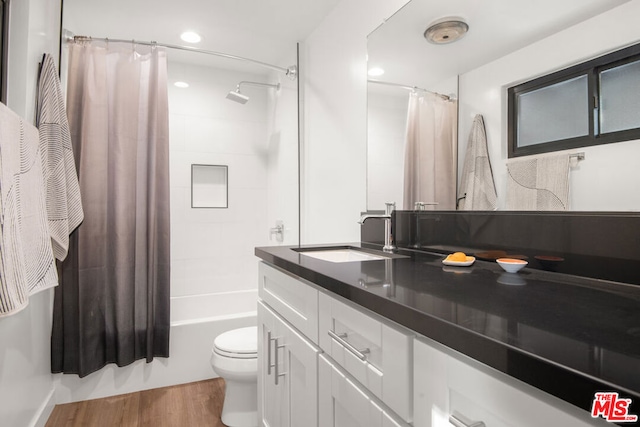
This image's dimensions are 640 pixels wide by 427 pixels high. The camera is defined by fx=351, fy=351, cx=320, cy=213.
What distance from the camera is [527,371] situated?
449 millimetres

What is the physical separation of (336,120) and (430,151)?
2.64 ft

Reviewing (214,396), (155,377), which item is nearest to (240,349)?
(214,396)

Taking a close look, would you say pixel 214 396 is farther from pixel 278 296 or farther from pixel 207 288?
pixel 278 296

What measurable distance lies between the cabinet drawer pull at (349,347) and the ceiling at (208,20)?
195 centimetres

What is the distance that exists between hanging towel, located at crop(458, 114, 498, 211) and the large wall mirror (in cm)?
2

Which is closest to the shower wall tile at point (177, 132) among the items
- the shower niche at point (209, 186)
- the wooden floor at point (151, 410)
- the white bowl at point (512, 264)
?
the shower niche at point (209, 186)

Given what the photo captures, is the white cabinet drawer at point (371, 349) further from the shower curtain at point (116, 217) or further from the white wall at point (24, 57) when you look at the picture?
the shower curtain at point (116, 217)

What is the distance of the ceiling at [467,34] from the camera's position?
3.31ft

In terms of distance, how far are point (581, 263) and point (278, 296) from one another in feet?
3.28

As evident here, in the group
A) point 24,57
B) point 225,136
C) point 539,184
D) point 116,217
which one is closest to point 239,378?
point 116,217

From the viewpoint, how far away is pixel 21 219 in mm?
1276

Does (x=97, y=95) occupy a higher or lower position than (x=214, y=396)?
higher

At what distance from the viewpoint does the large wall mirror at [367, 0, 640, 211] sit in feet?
2.91

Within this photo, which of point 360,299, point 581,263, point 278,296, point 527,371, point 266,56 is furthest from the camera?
point 266,56
